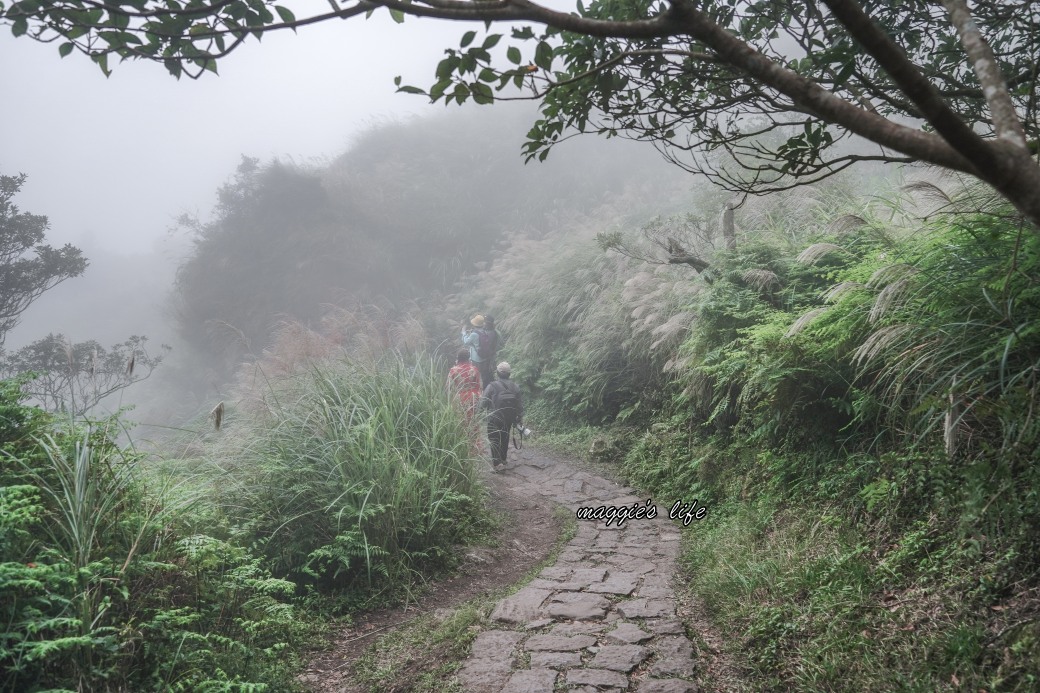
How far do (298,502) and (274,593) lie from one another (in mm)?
747

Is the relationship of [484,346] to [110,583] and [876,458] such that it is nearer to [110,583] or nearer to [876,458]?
[876,458]

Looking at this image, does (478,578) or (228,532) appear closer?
(228,532)

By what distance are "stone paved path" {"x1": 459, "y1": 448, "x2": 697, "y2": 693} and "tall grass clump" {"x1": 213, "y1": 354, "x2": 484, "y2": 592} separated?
1.02 m

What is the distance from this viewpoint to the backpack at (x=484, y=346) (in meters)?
11.2

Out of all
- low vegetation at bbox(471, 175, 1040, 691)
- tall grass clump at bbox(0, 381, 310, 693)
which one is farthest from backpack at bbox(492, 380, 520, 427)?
tall grass clump at bbox(0, 381, 310, 693)

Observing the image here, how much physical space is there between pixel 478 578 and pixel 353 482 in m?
1.29

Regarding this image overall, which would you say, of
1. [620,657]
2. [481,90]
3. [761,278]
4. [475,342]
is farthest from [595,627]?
[475,342]

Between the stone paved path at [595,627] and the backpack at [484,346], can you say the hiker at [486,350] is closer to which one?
the backpack at [484,346]

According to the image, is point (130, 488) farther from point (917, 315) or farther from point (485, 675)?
point (917, 315)

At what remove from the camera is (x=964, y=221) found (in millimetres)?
3354

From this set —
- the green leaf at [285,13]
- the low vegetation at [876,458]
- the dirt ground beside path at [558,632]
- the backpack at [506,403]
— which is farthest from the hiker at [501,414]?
the green leaf at [285,13]

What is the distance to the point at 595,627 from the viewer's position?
12.1ft

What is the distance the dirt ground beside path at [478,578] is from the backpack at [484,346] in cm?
415

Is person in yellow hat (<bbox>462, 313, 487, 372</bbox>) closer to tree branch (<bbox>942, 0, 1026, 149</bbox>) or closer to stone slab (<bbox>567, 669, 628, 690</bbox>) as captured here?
stone slab (<bbox>567, 669, 628, 690</bbox>)
